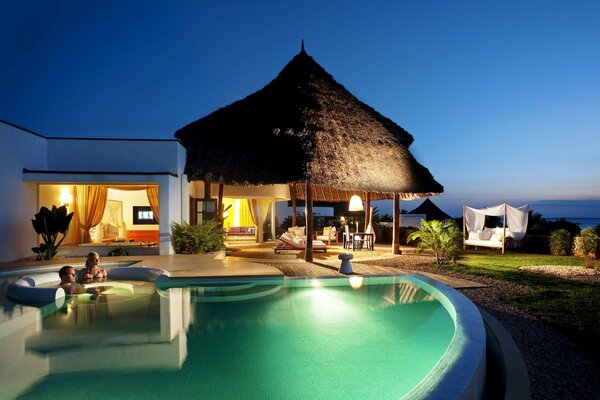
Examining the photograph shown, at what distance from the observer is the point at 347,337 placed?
468 cm

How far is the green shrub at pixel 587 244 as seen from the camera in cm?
1239

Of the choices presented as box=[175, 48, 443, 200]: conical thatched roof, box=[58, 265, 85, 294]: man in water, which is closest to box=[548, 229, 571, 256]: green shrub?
box=[175, 48, 443, 200]: conical thatched roof

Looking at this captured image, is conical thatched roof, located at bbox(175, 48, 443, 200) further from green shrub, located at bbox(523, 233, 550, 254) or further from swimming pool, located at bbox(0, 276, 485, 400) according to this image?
green shrub, located at bbox(523, 233, 550, 254)

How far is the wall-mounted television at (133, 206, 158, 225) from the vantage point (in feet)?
50.3

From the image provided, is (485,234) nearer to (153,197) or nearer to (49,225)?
(153,197)

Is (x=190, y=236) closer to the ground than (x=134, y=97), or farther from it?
closer to the ground

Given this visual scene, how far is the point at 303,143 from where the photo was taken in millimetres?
10516

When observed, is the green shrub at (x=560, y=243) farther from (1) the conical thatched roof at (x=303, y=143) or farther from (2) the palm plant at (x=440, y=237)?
(2) the palm plant at (x=440, y=237)

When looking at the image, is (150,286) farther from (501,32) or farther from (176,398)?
(501,32)

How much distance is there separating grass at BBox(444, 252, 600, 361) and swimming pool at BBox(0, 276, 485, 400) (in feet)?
3.96

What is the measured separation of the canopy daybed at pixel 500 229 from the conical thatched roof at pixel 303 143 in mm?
3187

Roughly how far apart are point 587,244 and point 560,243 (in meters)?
0.96

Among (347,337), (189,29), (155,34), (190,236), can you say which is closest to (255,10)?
(189,29)

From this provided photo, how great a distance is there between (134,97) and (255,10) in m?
23.8
